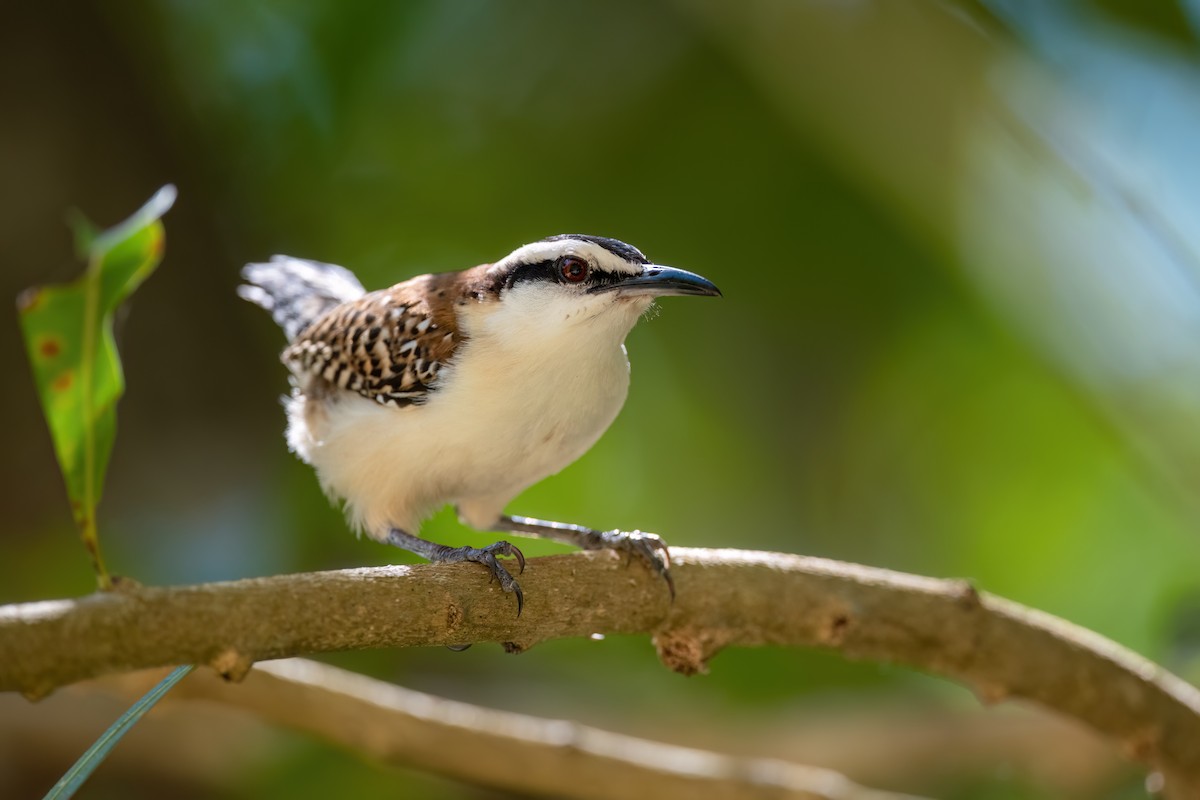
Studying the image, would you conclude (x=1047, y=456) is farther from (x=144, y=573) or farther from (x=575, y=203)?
(x=144, y=573)

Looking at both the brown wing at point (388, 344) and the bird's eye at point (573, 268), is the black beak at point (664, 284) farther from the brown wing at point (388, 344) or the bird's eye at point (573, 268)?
the brown wing at point (388, 344)

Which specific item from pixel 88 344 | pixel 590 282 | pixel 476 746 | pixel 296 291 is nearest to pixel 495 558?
pixel 590 282

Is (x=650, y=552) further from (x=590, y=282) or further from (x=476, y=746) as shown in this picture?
(x=476, y=746)

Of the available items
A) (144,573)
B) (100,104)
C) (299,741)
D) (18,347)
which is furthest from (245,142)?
(299,741)

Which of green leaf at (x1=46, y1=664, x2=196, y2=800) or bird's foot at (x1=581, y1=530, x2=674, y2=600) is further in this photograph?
bird's foot at (x1=581, y1=530, x2=674, y2=600)

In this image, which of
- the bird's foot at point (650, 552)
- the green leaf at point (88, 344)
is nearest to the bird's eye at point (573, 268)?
the bird's foot at point (650, 552)

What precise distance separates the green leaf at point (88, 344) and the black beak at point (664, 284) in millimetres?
992

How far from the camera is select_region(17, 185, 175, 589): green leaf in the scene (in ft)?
5.06

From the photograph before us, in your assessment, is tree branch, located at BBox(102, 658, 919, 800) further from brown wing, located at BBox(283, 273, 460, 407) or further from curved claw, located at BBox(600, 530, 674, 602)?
curved claw, located at BBox(600, 530, 674, 602)

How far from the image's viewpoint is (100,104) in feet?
15.1

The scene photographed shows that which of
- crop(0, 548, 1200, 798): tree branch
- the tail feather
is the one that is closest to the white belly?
crop(0, 548, 1200, 798): tree branch

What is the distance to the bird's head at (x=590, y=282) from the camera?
235 centimetres

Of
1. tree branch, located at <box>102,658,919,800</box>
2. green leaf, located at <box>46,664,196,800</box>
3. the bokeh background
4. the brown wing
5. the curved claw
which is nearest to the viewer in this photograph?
green leaf, located at <box>46,664,196,800</box>

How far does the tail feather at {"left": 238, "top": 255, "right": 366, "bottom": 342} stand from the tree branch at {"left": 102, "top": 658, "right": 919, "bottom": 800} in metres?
1.06
